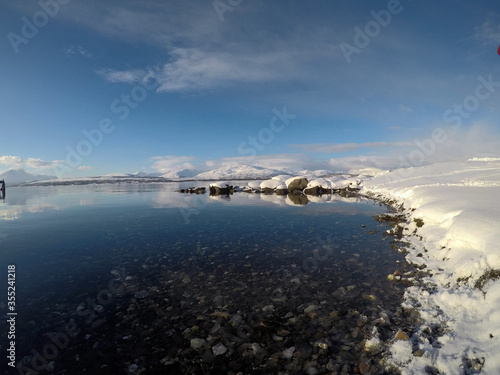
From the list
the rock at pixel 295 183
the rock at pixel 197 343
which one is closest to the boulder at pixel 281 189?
the rock at pixel 295 183

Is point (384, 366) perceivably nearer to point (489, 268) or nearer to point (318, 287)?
point (318, 287)

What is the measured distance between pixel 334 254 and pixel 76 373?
10.4 m

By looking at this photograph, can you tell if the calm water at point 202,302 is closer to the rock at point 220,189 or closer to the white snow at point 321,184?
the white snow at point 321,184

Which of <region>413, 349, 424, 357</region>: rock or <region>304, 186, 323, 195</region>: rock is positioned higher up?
<region>304, 186, 323, 195</region>: rock

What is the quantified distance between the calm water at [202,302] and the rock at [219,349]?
3cm

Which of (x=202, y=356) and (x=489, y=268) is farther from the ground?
(x=489, y=268)

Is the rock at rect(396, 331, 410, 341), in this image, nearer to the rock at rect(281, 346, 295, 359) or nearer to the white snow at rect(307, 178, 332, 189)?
the rock at rect(281, 346, 295, 359)

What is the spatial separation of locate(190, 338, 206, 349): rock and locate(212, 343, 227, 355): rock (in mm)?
332

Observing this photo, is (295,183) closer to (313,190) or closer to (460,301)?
(313,190)

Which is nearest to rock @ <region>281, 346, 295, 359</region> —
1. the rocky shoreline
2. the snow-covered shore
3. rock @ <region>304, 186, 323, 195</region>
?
the snow-covered shore

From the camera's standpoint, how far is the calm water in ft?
18.2

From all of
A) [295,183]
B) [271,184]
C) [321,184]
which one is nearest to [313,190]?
[321,184]

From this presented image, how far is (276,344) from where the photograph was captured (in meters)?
5.92

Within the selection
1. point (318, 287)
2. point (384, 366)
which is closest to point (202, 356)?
point (384, 366)
